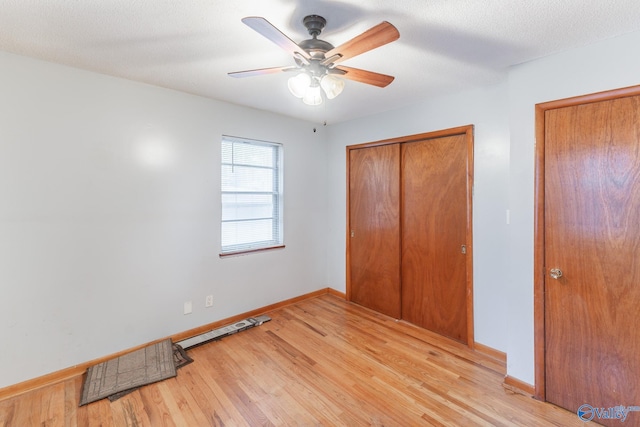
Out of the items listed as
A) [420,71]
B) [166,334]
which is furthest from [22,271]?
[420,71]

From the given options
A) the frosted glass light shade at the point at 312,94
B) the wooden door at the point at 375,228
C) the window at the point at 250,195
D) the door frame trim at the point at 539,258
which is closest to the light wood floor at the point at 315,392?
the door frame trim at the point at 539,258

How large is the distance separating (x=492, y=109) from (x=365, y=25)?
151 centimetres

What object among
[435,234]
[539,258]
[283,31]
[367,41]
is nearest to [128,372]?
[283,31]

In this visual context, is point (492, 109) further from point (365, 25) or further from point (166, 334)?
point (166, 334)

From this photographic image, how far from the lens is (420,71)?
7.25ft

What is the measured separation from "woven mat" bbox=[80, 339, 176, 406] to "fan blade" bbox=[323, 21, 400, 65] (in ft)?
8.21

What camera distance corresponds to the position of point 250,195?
3.30 meters

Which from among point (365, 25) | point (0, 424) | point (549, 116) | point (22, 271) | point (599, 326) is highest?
point (365, 25)

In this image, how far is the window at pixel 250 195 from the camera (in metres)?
3.11

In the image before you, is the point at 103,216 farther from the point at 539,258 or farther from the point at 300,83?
the point at 539,258

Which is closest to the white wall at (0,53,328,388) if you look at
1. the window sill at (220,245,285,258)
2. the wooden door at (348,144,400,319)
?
the window sill at (220,245,285,258)

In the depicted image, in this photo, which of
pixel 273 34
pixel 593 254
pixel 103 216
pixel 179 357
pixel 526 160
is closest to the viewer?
pixel 273 34

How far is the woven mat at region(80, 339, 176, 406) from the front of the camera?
2025 millimetres

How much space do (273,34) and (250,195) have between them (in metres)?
2.20
